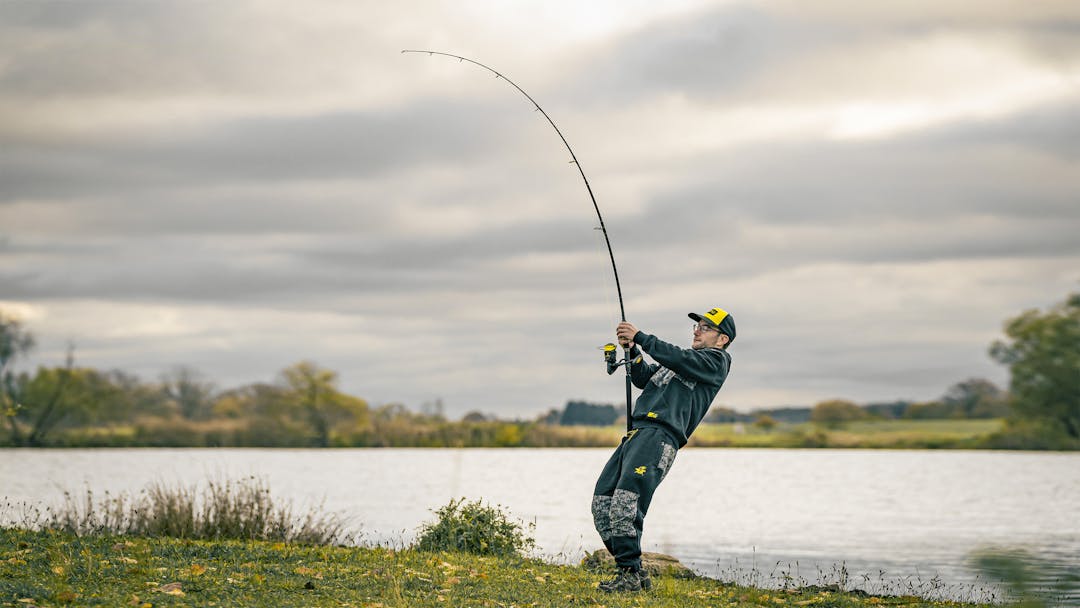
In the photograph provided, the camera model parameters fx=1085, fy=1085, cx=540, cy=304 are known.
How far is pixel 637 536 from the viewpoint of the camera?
8906mm

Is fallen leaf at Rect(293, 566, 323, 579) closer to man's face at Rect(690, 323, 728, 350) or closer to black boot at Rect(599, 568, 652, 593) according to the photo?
black boot at Rect(599, 568, 652, 593)

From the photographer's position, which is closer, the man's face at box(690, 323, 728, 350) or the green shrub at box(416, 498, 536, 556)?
the man's face at box(690, 323, 728, 350)

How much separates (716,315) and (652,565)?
14.4ft

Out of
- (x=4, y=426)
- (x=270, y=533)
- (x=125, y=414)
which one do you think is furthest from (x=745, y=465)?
(x=270, y=533)

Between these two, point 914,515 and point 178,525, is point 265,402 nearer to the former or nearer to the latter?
point 914,515

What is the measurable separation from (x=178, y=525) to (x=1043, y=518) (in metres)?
23.2

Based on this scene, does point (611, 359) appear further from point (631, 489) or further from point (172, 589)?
point (172, 589)

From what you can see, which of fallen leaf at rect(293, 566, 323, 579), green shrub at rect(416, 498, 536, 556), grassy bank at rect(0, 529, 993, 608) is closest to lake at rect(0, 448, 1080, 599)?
green shrub at rect(416, 498, 536, 556)

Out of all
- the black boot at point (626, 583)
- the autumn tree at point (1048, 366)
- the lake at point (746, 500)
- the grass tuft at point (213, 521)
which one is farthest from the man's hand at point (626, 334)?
A: the autumn tree at point (1048, 366)

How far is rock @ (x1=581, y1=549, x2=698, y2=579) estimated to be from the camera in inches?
478

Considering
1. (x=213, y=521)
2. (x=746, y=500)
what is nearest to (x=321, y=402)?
(x=746, y=500)

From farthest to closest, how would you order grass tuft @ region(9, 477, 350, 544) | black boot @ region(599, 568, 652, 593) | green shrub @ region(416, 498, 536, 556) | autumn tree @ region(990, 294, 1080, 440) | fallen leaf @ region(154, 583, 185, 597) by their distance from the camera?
1. autumn tree @ region(990, 294, 1080, 440)
2. grass tuft @ region(9, 477, 350, 544)
3. green shrub @ region(416, 498, 536, 556)
4. black boot @ region(599, 568, 652, 593)
5. fallen leaf @ region(154, 583, 185, 597)

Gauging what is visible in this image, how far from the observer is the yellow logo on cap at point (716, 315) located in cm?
938

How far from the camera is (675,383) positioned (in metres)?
9.05
